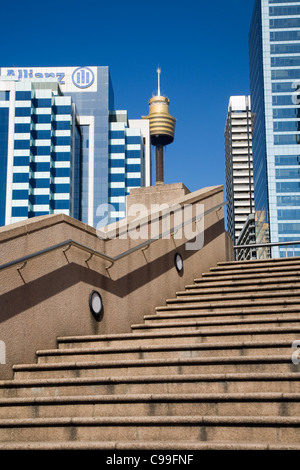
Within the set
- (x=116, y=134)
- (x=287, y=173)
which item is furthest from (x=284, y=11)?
(x=116, y=134)

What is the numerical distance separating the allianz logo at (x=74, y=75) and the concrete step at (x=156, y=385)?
99.4 meters

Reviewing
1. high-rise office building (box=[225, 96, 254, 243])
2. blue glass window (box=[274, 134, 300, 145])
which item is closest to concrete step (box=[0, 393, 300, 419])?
blue glass window (box=[274, 134, 300, 145])

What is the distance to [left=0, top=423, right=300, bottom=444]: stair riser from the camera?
4016 mm

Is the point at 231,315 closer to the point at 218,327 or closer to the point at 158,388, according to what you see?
the point at 218,327

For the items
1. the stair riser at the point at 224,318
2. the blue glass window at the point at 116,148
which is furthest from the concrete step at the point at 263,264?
the blue glass window at the point at 116,148

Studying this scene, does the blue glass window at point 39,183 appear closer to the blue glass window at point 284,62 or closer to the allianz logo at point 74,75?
the allianz logo at point 74,75

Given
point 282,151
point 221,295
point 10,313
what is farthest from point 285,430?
point 282,151

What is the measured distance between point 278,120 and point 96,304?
94.6 m

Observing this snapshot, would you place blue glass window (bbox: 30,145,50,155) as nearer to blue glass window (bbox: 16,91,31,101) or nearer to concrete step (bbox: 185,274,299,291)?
blue glass window (bbox: 16,91,31,101)

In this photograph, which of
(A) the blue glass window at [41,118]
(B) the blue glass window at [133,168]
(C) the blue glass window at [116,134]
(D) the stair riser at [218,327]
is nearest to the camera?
(D) the stair riser at [218,327]

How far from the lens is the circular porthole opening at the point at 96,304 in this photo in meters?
6.71

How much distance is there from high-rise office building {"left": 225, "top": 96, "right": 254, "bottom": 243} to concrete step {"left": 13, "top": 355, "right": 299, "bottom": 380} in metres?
154

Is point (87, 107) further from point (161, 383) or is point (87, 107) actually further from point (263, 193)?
point (161, 383)

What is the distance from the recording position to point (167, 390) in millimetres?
4793
